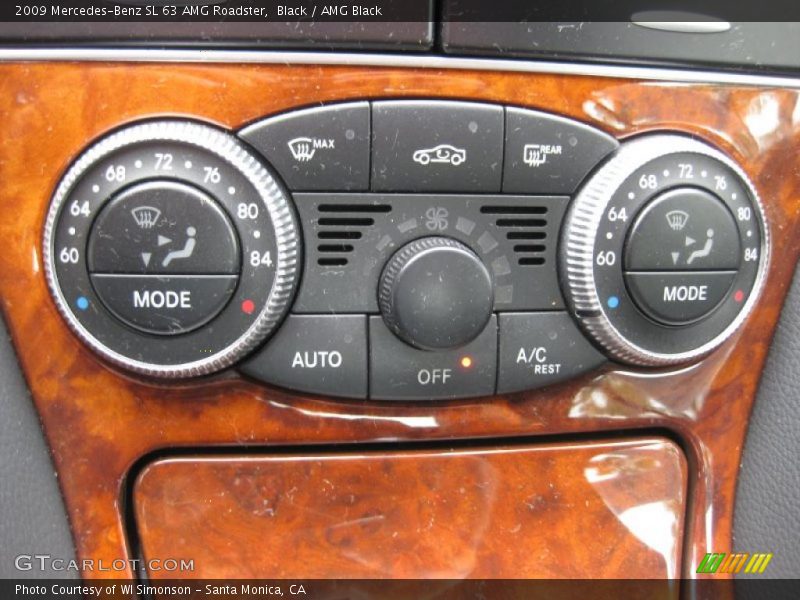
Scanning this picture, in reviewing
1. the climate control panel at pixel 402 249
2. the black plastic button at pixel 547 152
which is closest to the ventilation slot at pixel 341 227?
the climate control panel at pixel 402 249

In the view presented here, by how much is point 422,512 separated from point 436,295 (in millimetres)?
189

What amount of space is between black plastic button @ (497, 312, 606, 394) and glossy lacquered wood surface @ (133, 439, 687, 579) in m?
0.07

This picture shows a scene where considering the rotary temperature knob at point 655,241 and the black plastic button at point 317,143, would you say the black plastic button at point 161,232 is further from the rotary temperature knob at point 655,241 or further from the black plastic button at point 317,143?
the rotary temperature knob at point 655,241

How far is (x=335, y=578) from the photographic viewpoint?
587mm

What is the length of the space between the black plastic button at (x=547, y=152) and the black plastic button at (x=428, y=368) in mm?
112

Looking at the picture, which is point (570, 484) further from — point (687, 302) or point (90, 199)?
point (90, 199)

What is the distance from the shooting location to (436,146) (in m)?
0.54

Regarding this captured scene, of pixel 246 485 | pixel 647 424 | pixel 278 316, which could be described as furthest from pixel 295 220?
pixel 647 424

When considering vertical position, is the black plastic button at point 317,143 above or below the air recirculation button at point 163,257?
above

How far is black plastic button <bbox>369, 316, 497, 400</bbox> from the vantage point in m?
0.56

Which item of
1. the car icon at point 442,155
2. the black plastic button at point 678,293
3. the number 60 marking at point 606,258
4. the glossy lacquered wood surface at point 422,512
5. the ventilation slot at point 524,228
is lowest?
the glossy lacquered wood surface at point 422,512

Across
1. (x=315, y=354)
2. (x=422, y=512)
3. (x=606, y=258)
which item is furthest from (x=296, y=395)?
(x=606, y=258)

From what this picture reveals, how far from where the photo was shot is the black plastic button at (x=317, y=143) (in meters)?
0.53

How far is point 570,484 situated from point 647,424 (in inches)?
3.3
